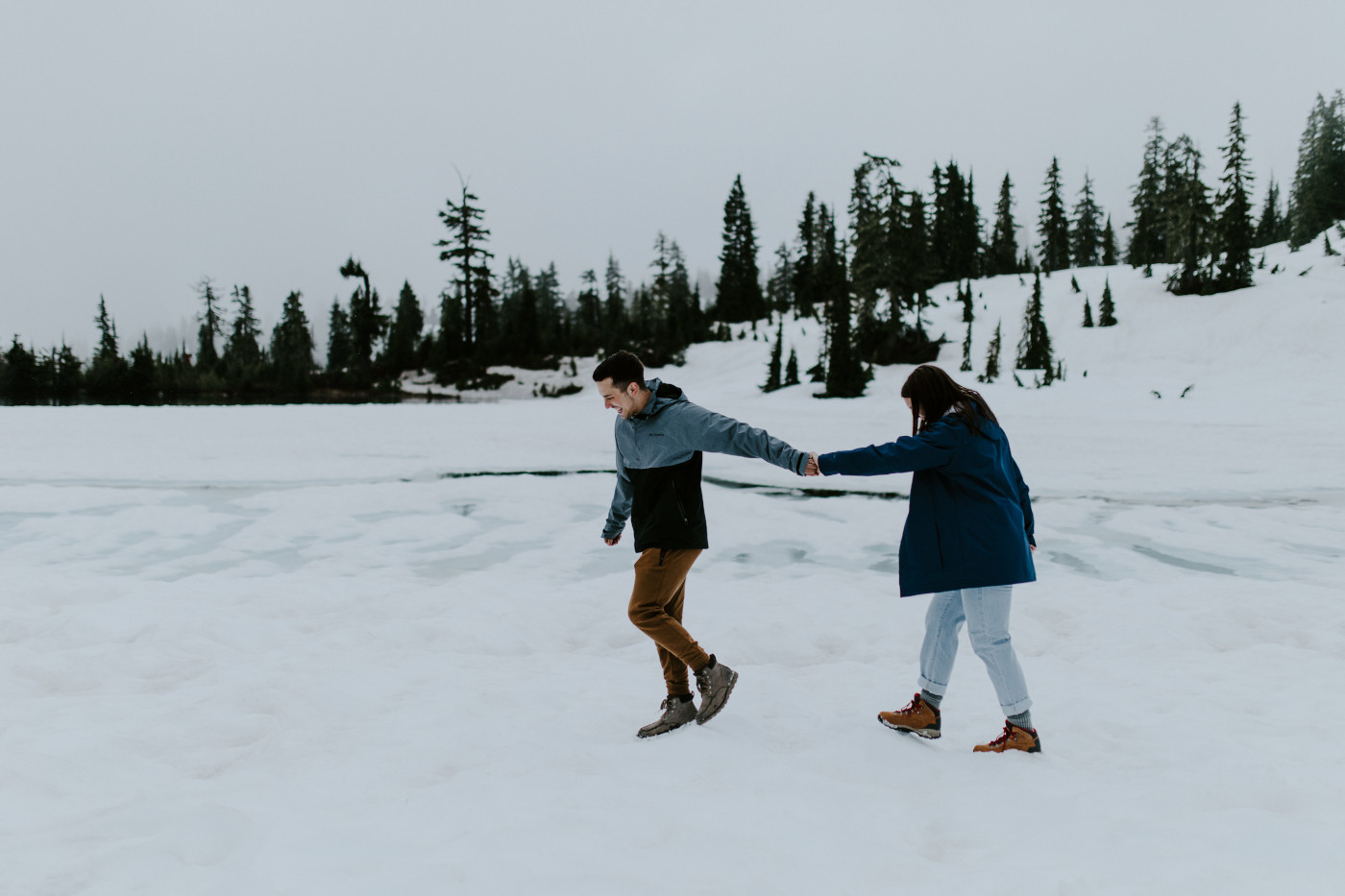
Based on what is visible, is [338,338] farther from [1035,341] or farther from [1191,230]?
[1191,230]

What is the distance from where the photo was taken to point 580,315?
7425cm

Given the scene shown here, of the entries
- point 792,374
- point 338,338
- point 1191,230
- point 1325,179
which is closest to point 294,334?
point 338,338

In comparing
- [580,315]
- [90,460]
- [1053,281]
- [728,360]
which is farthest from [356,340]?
[1053,281]

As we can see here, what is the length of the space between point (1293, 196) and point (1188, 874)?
2957 inches

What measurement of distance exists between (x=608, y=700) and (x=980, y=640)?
2.33 meters

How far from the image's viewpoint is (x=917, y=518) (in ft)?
12.1

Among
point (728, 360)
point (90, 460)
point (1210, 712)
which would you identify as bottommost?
point (1210, 712)

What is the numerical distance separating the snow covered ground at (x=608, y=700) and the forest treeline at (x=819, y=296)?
22.2 metres

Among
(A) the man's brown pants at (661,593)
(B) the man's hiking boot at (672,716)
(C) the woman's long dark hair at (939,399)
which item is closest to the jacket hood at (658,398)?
(A) the man's brown pants at (661,593)

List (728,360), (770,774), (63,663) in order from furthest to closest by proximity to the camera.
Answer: (728,360) → (63,663) → (770,774)

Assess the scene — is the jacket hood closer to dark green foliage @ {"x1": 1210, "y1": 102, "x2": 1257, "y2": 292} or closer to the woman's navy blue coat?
the woman's navy blue coat

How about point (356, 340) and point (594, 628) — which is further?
point (356, 340)

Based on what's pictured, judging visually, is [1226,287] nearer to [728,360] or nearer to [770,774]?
[728,360]

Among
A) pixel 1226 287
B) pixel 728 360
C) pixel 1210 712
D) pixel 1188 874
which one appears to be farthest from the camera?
pixel 728 360
